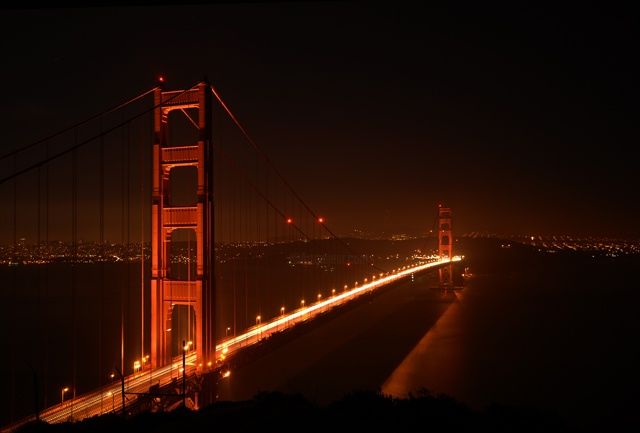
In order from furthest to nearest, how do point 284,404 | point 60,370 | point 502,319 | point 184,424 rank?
1. point 502,319
2. point 60,370
3. point 284,404
4. point 184,424

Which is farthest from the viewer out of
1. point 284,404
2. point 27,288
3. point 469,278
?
point 469,278

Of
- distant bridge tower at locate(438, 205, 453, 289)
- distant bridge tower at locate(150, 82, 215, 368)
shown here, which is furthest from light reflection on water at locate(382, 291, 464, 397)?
distant bridge tower at locate(438, 205, 453, 289)

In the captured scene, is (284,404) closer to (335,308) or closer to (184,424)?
(184,424)

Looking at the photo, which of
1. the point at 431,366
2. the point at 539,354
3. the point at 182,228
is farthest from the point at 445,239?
the point at 182,228

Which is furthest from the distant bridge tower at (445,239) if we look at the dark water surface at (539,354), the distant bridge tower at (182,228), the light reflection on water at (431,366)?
the distant bridge tower at (182,228)

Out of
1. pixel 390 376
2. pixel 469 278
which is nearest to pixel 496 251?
pixel 469 278

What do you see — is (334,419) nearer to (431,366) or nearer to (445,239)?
(431,366)

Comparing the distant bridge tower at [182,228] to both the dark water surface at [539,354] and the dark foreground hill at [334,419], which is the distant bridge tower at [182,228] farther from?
the dark water surface at [539,354]
